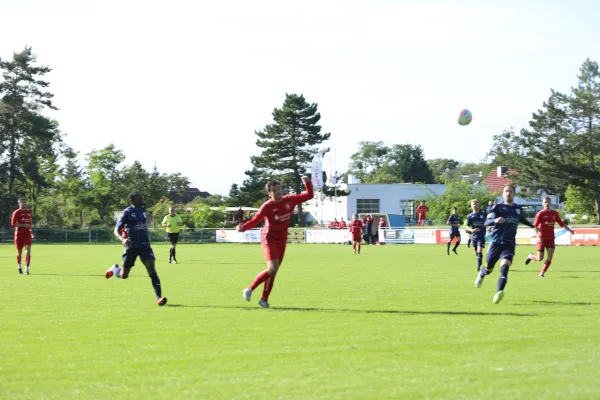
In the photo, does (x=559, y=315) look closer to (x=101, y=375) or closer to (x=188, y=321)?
(x=188, y=321)

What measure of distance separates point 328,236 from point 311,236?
1.91 m

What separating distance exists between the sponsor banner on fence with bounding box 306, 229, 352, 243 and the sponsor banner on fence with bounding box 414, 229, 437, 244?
214 inches

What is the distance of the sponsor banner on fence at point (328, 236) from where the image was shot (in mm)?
60469

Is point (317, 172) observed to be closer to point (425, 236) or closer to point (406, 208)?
point (425, 236)

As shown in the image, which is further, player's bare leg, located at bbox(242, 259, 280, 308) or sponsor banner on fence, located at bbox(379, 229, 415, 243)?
sponsor banner on fence, located at bbox(379, 229, 415, 243)

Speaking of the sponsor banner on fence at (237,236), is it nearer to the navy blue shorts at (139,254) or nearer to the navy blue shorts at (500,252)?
the navy blue shorts at (139,254)

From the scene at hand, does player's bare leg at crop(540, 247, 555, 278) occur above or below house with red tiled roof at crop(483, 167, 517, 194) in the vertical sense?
below

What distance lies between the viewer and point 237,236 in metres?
64.4

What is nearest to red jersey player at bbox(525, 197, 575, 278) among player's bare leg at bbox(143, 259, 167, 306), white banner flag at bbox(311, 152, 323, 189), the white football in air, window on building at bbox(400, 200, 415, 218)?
player's bare leg at bbox(143, 259, 167, 306)

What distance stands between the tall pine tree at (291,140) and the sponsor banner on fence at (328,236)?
22300 mm

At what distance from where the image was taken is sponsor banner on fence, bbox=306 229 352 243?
198 feet

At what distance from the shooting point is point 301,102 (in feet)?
284

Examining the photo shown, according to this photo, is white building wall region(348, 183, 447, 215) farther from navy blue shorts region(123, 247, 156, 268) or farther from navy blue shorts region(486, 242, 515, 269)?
navy blue shorts region(123, 247, 156, 268)

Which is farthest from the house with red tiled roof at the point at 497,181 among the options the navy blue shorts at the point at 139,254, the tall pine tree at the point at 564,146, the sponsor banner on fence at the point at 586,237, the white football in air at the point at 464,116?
the navy blue shorts at the point at 139,254
